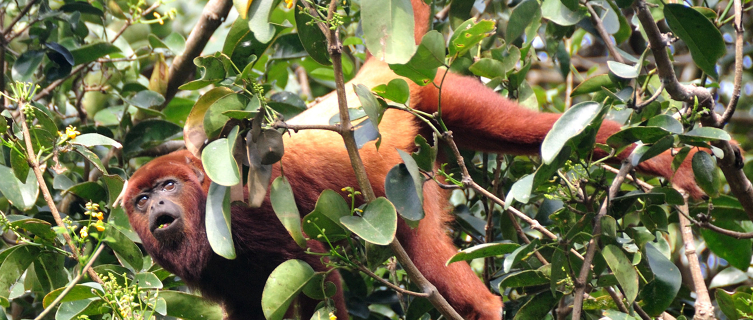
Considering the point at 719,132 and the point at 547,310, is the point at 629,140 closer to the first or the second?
the point at 719,132

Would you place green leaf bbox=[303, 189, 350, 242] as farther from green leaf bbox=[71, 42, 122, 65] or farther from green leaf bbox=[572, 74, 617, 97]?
green leaf bbox=[71, 42, 122, 65]

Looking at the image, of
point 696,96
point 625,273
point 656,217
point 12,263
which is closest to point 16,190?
point 12,263

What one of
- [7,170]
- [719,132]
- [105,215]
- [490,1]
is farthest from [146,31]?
[719,132]

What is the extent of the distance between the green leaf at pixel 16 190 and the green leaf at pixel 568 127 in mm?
2301

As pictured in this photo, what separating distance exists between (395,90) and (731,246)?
2.04m

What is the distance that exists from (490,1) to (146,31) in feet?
8.47

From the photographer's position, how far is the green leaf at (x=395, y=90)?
2319mm

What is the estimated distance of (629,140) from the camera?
234 centimetres

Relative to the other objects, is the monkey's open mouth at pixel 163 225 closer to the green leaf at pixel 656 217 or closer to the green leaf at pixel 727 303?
the green leaf at pixel 656 217

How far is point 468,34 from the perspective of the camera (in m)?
2.27

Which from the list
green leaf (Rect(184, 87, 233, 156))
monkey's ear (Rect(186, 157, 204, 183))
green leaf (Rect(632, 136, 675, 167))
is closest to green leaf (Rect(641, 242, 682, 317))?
green leaf (Rect(632, 136, 675, 167))

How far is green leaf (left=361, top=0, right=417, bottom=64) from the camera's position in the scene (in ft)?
6.40

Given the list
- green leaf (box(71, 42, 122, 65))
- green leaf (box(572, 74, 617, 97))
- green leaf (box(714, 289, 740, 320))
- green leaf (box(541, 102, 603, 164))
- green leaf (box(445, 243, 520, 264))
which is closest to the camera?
green leaf (box(541, 102, 603, 164))

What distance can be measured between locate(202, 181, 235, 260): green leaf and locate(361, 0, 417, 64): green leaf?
0.74 metres
